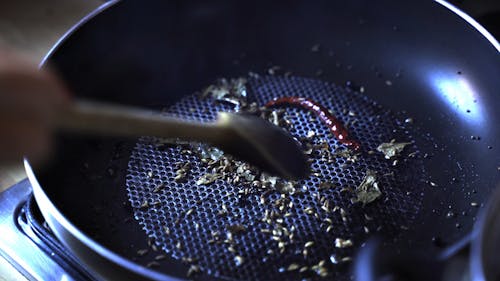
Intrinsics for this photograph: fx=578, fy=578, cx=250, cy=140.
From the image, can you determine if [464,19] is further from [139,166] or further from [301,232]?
[139,166]

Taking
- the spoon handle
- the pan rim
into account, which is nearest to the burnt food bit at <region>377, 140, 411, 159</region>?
the spoon handle

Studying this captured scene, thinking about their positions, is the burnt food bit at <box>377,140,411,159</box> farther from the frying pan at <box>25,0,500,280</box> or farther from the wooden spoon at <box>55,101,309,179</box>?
the wooden spoon at <box>55,101,309,179</box>

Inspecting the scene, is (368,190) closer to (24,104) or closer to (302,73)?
(302,73)

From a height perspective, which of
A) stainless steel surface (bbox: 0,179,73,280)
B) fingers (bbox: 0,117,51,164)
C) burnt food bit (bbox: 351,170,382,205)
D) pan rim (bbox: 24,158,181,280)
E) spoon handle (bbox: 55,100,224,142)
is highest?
spoon handle (bbox: 55,100,224,142)

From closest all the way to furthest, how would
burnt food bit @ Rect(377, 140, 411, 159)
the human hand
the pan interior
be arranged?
the human hand
the pan interior
burnt food bit @ Rect(377, 140, 411, 159)

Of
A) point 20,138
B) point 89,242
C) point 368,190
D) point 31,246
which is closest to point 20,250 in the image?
point 31,246

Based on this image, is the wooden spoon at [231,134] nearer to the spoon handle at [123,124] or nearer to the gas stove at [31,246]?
the spoon handle at [123,124]
